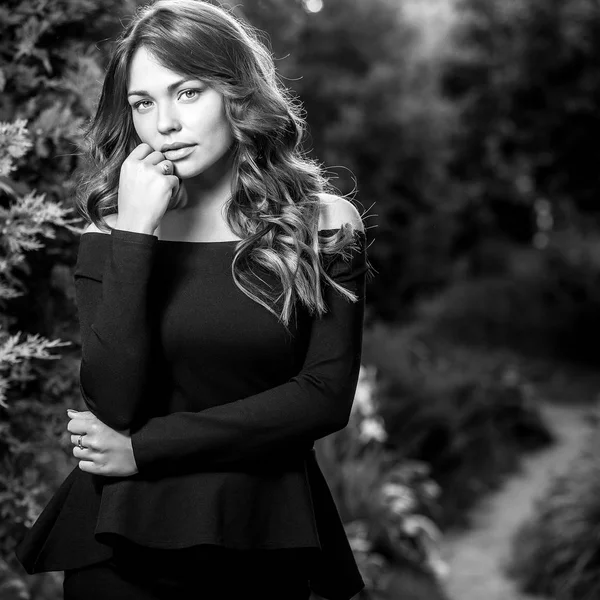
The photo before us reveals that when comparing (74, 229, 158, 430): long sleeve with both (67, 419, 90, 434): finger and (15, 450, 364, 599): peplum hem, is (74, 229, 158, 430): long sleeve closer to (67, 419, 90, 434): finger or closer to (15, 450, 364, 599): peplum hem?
(67, 419, 90, 434): finger

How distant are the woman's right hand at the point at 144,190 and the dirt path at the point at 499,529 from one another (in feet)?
14.0

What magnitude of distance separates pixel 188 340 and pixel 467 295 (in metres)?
10.1

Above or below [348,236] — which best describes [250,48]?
above

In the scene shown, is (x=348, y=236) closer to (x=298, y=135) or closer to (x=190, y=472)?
(x=298, y=135)

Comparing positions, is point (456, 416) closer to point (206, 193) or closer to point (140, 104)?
point (206, 193)

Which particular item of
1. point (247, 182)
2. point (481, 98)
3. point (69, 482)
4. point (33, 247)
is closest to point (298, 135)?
point (247, 182)

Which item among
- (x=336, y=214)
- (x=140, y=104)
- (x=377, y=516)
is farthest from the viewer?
(x=377, y=516)

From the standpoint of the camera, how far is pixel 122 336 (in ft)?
6.00

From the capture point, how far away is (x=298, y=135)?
2143 mm

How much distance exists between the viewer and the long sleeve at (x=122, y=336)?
1.83 metres

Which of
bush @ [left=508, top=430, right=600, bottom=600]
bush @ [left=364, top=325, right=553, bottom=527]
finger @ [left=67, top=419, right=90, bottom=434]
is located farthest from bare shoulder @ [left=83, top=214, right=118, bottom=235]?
bush @ [left=364, top=325, right=553, bottom=527]

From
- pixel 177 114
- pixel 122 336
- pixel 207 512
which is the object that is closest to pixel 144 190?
pixel 177 114

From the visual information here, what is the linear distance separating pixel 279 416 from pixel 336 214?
1.60 ft

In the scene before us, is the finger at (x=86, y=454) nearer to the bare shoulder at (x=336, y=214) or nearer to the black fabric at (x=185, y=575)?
the black fabric at (x=185, y=575)
